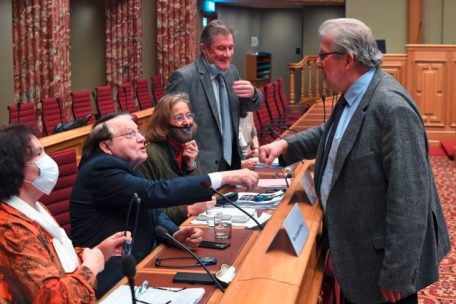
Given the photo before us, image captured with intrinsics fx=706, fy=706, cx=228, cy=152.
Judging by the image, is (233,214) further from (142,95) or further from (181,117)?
(142,95)

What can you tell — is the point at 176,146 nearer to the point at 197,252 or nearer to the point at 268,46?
the point at 197,252

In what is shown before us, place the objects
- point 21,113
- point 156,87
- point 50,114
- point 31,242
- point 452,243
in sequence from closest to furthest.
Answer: point 31,242 → point 452,243 → point 21,113 → point 50,114 → point 156,87

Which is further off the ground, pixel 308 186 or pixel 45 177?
pixel 45 177

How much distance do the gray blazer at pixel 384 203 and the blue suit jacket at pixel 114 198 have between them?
2.38 feet

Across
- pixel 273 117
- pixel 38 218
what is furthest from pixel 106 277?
pixel 273 117

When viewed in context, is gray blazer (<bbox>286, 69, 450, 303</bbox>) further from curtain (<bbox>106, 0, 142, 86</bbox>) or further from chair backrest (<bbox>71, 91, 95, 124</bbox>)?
curtain (<bbox>106, 0, 142, 86</bbox>)

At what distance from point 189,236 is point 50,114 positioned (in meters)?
6.30

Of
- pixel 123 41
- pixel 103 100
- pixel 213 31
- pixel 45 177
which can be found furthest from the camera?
pixel 123 41

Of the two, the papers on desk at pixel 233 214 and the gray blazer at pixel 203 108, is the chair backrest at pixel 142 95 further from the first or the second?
the papers on desk at pixel 233 214

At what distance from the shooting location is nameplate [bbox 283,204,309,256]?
239 cm

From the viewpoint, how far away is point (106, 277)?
2857mm

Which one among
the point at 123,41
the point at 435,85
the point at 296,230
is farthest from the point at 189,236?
the point at 123,41

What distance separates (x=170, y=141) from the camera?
377cm

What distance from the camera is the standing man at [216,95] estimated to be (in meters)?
4.15
